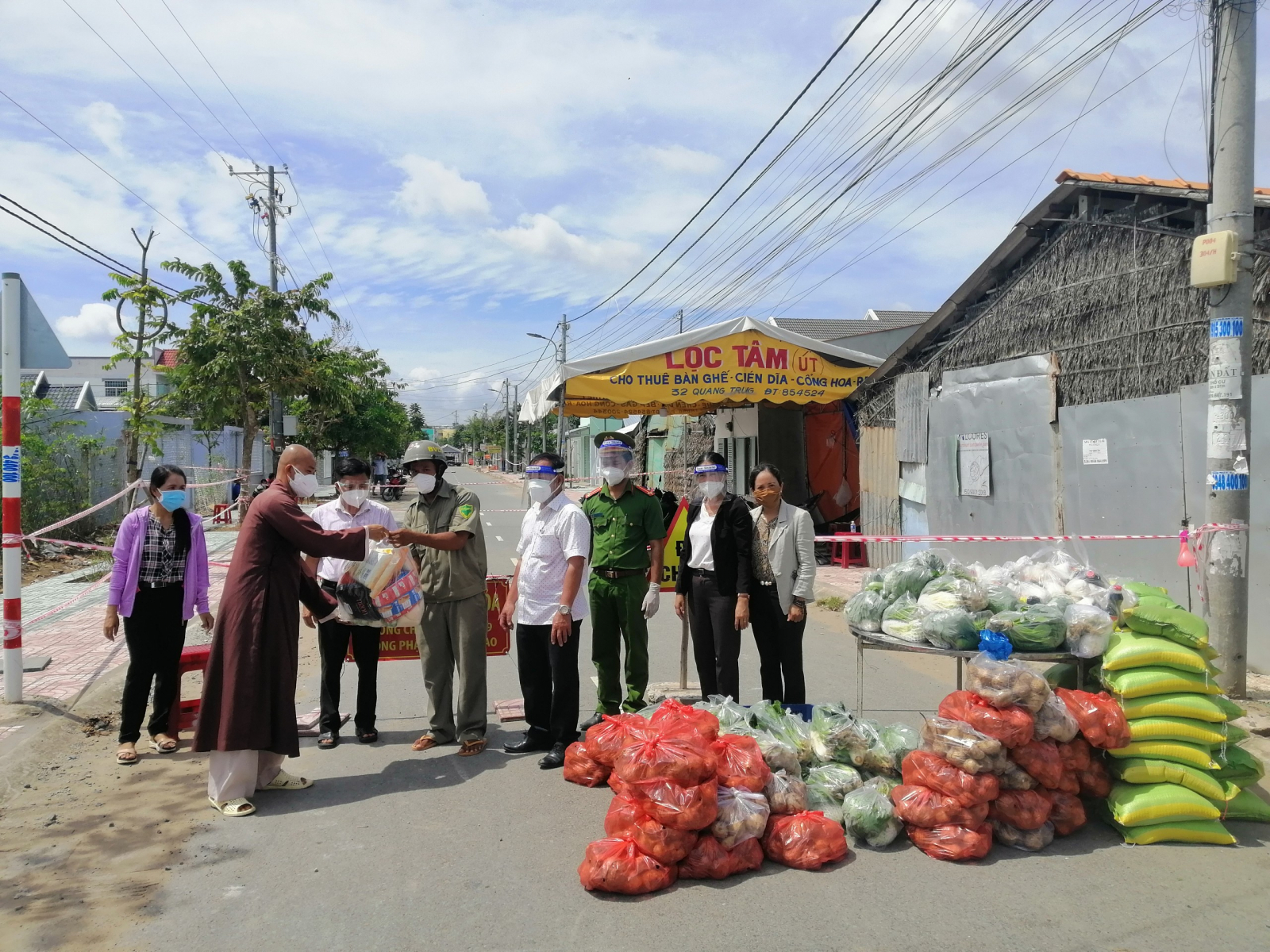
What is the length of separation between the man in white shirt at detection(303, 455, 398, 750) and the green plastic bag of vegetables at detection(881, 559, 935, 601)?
10.1 ft

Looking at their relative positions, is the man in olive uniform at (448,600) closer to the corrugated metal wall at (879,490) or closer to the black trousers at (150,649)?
the black trousers at (150,649)

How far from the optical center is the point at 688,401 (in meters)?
13.1

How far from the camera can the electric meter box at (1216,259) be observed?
19.5 feet

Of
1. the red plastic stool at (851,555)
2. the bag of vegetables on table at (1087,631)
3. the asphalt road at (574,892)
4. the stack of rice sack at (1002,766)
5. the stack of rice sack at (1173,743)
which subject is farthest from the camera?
the red plastic stool at (851,555)

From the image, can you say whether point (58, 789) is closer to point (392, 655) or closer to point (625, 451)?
point (392, 655)

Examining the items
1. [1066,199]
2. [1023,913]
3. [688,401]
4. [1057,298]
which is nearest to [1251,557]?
[1057,298]

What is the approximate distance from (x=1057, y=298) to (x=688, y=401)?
5249mm

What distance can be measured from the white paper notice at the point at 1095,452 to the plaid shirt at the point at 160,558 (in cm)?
803

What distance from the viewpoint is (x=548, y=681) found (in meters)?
5.66

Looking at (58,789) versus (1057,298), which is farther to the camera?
(1057,298)

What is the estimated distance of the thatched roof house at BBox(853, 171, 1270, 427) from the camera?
7746mm

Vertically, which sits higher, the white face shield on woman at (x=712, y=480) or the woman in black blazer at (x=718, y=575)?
the white face shield on woman at (x=712, y=480)

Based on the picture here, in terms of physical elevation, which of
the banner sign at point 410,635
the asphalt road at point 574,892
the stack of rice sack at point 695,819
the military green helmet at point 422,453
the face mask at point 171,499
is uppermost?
the military green helmet at point 422,453

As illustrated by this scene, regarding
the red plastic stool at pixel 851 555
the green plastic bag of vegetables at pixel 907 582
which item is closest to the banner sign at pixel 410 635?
the green plastic bag of vegetables at pixel 907 582
